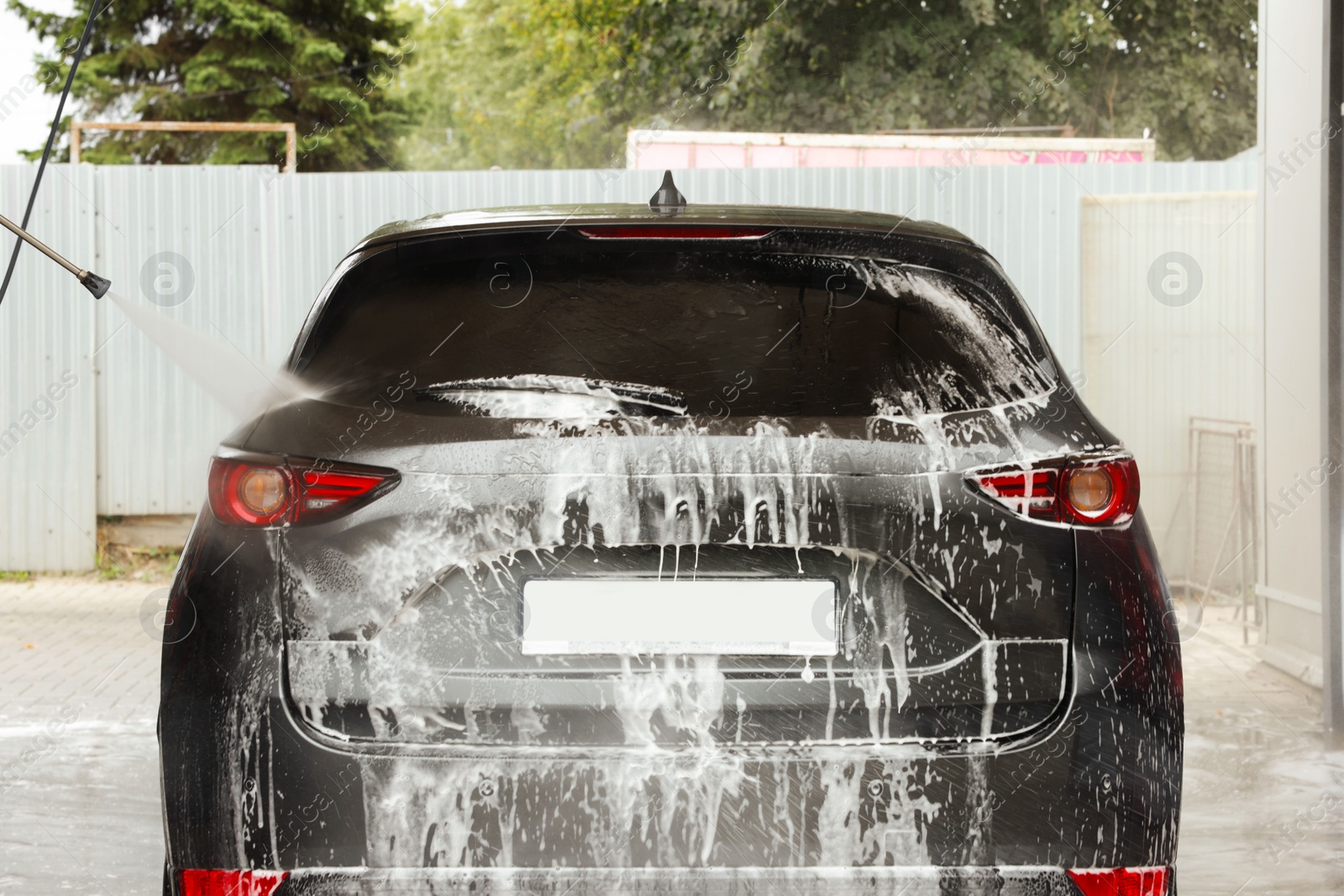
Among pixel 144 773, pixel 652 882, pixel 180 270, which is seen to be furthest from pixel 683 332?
pixel 180 270

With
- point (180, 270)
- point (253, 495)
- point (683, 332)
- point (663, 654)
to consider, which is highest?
point (180, 270)

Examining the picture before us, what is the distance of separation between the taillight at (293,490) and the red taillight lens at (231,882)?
0.53m

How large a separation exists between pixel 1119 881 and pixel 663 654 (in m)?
0.79

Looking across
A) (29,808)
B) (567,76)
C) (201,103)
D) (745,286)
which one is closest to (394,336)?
(745,286)

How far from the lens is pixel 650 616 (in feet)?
6.50

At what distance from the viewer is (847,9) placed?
23.7 metres

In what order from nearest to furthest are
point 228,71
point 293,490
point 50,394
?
point 293,490, point 50,394, point 228,71

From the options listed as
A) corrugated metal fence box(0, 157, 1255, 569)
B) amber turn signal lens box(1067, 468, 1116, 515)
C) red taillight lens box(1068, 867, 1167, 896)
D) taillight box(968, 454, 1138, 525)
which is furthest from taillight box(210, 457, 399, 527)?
corrugated metal fence box(0, 157, 1255, 569)

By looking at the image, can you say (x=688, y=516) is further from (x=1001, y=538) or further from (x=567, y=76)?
(x=567, y=76)

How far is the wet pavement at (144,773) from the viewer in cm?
380

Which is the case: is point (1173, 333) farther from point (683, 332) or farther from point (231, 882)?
point (231, 882)

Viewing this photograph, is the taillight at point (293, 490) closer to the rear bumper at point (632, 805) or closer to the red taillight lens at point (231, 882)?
the rear bumper at point (632, 805)

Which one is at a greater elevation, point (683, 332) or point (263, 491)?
point (683, 332)

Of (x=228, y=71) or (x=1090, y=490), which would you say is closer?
(x=1090, y=490)
